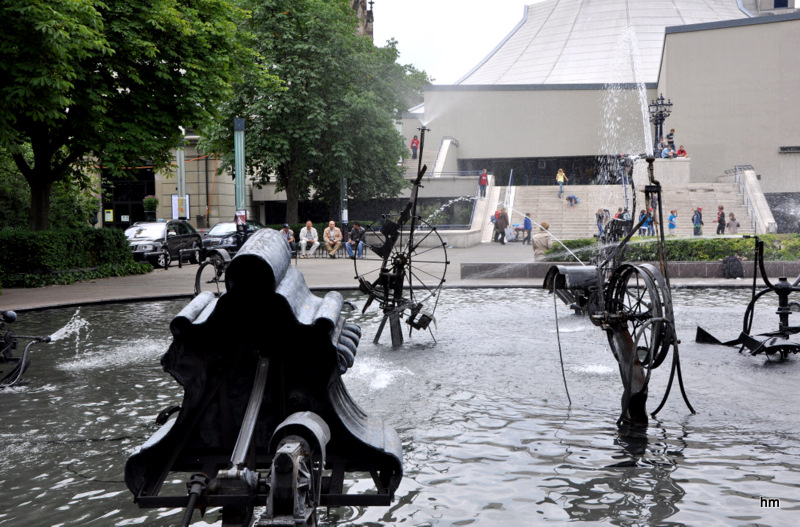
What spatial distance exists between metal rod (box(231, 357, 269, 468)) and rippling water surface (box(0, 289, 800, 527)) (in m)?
1.82

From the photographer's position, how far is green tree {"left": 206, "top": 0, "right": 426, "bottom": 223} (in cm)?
3856

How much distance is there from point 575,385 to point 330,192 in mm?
36508

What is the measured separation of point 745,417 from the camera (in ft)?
23.1

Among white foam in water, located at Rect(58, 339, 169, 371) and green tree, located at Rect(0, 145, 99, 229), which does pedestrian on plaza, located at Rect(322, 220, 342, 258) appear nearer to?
green tree, located at Rect(0, 145, 99, 229)

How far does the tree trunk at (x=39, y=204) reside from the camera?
21.8 meters

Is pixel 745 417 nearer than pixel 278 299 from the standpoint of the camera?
No

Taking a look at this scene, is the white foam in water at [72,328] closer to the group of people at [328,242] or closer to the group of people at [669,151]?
the group of people at [328,242]

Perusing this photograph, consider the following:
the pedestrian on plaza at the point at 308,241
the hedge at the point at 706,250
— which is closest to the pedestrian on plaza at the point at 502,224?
the pedestrian on plaza at the point at 308,241

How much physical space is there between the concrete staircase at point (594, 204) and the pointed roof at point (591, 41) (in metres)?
26.6

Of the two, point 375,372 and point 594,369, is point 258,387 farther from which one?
point 594,369

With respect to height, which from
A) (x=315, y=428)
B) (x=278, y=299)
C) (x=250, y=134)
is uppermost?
(x=250, y=134)

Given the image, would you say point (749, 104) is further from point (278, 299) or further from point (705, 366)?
point (278, 299)

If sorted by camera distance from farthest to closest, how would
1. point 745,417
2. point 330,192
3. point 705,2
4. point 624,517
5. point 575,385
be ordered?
point 705,2 → point 330,192 → point 575,385 → point 745,417 → point 624,517

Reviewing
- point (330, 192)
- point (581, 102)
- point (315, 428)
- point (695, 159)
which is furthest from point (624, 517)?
point (581, 102)
